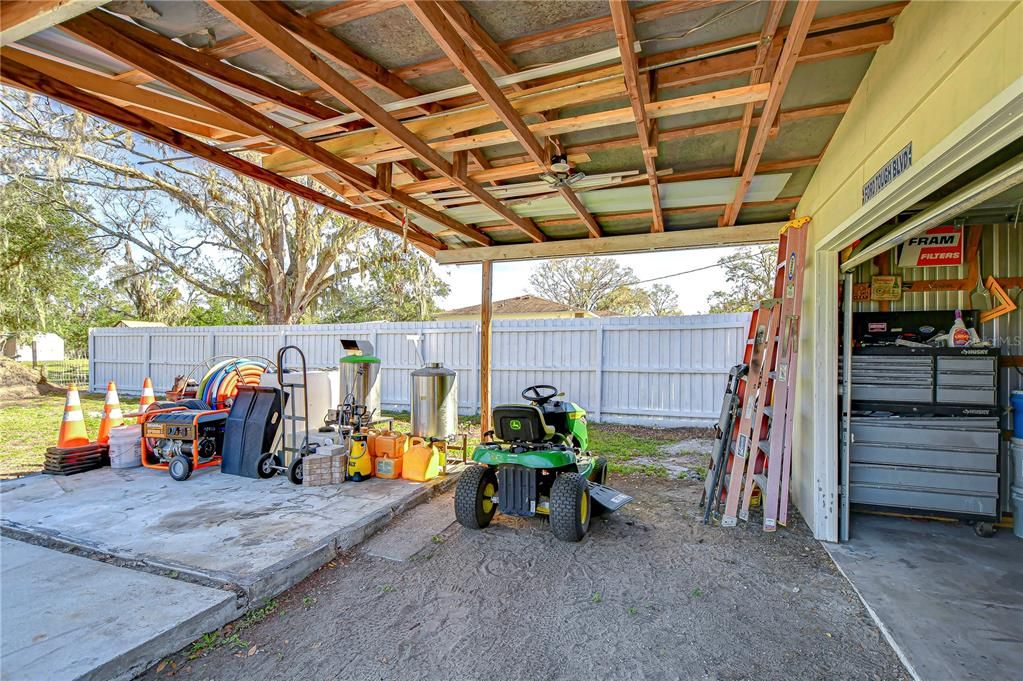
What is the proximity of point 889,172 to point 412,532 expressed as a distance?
12.1 feet


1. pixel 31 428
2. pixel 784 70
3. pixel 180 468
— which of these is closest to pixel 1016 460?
pixel 784 70

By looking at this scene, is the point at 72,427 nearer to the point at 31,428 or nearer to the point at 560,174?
the point at 31,428

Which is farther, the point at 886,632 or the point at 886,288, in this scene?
the point at 886,288

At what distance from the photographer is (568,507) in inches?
125

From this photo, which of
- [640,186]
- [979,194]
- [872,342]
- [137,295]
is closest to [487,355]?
[640,186]

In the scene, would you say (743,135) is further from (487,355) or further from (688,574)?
(487,355)

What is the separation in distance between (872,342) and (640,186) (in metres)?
2.36

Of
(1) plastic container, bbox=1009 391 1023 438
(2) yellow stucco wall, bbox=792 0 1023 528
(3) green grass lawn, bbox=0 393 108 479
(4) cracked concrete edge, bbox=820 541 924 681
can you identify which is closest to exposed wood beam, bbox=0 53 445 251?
(2) yellow stucco wall, bbox=792 0 1023 528

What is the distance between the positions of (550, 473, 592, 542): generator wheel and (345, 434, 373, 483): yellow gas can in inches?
84.3

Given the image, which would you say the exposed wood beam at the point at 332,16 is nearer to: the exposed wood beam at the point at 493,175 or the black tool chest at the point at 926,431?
the exposed wood beam at the point at 493,175

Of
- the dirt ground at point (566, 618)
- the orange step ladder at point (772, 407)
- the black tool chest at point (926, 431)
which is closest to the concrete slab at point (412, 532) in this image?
the dirt ground at point (566, 618)

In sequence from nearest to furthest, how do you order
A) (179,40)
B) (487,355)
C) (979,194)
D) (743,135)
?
(979,194) < (179,40) < (743,135) < (487,355)

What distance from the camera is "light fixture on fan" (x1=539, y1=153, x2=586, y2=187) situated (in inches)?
135

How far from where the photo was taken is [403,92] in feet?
9.30
